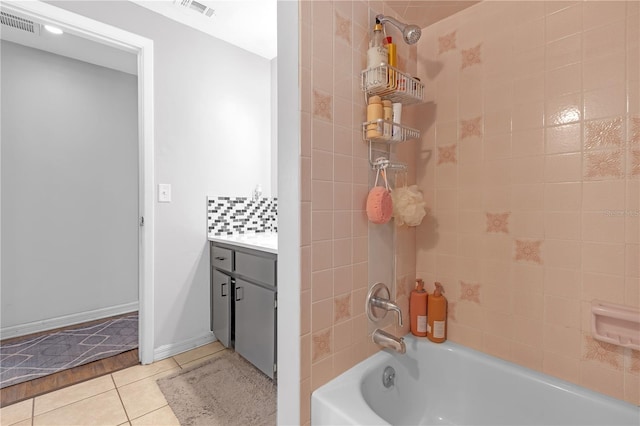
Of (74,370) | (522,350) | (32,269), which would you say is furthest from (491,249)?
(32,269)

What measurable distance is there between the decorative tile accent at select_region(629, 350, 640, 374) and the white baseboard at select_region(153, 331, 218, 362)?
236cm

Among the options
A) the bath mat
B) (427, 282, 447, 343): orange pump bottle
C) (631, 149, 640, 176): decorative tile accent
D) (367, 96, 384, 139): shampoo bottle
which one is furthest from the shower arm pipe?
the bath mat

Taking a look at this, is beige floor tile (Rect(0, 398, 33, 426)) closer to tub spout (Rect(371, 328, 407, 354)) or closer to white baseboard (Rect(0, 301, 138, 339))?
white baseboard (Rect(0, 301, 138, 339))

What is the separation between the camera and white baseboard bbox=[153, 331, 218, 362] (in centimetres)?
202

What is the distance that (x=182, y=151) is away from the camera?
A: 2.16 meters

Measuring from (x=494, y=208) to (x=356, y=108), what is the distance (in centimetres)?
72

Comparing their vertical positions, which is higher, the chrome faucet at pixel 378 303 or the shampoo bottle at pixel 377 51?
the shampoo bottle at pixel 377 51

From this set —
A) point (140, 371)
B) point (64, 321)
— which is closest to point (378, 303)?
point (140, 371)

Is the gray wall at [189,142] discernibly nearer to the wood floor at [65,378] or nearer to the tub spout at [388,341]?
the wood floor at [65,378]

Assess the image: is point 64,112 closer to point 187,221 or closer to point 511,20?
point 187,221

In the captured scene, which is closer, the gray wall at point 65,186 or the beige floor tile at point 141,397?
the beige floor tile at point 141,397

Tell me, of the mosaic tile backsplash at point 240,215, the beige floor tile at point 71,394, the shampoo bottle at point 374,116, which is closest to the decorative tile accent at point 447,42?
the shampoo bottle at point 374,116

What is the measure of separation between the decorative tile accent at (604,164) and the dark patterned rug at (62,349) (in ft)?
9.46

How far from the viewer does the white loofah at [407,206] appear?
1.17m
